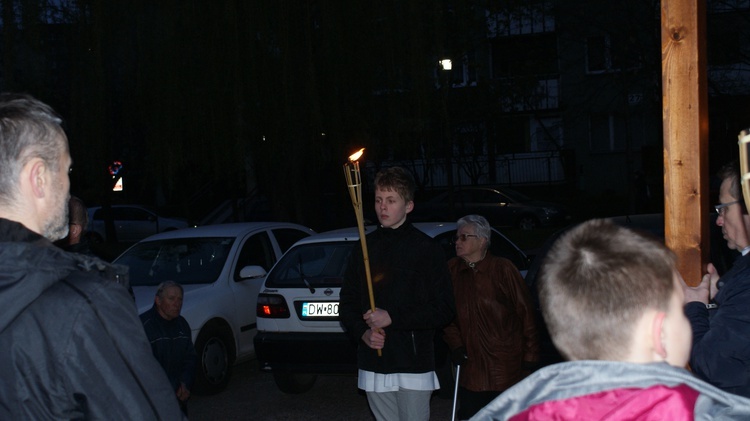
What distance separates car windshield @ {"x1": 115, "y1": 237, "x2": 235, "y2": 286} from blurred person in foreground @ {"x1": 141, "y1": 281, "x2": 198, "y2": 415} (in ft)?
8.31

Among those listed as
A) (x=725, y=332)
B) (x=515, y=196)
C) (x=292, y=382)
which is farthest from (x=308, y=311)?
(x=515, y=196)

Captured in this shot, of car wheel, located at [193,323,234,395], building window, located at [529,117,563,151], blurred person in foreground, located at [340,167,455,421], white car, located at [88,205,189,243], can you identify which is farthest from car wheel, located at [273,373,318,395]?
building window, located at [529,117,563,151]

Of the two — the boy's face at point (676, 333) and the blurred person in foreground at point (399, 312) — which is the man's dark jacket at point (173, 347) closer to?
the blurred person in foreground at point (399, 312)

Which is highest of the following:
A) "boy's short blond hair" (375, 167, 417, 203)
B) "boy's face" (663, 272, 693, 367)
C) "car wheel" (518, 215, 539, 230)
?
"boy's short blond hair" (375, 167, 417, 203)

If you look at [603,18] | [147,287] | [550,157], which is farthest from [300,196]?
[550,157]

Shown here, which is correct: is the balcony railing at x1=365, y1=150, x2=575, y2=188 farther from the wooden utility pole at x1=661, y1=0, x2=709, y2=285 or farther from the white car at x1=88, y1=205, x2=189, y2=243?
the wooden utility pole at x1=661, y1=0, x2=709, y2=285

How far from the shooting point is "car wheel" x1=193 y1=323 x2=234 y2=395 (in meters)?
7.96

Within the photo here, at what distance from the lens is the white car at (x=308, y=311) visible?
7191 millimetres

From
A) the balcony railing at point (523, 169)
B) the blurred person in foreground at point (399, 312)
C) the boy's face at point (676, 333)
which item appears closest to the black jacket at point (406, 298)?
the blurred person in foreground at point (399, 312)

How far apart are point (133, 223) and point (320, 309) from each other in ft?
77.2

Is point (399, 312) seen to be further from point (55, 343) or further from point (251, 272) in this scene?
point (251, 272)

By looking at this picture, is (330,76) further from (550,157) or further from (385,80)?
(550,157)

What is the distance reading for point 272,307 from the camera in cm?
759

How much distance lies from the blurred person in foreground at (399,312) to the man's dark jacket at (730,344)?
194cm
